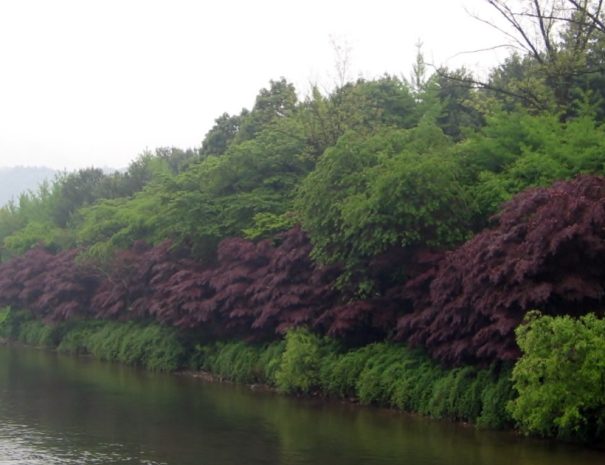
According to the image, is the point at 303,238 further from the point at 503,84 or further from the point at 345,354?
the point at 503,84

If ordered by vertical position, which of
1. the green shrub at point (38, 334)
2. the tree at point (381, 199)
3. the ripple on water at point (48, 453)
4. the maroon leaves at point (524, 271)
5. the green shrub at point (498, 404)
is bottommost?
the ripple on water at point (48, 453)

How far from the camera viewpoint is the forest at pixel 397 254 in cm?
2028

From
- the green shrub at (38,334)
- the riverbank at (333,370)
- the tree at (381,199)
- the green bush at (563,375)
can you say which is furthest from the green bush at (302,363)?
the green shrub at (38,334)

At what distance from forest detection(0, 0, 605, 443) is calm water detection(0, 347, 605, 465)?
0.87 m

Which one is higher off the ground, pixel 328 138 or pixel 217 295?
pixel 328 138

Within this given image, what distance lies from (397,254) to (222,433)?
24.5 feet

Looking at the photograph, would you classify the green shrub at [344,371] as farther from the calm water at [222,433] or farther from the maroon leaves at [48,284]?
the maroon leaves at [48,284]

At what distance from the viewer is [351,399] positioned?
26125 millimetres

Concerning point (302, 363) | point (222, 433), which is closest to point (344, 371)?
point (302, 363)

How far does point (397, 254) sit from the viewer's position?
2539 cm

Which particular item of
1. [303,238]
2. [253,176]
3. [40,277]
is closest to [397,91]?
[253,176]

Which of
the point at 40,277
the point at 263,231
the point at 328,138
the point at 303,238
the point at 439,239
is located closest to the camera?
the point at 439,239

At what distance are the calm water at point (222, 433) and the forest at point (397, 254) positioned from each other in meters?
0.87

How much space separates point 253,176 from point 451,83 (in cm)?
903
